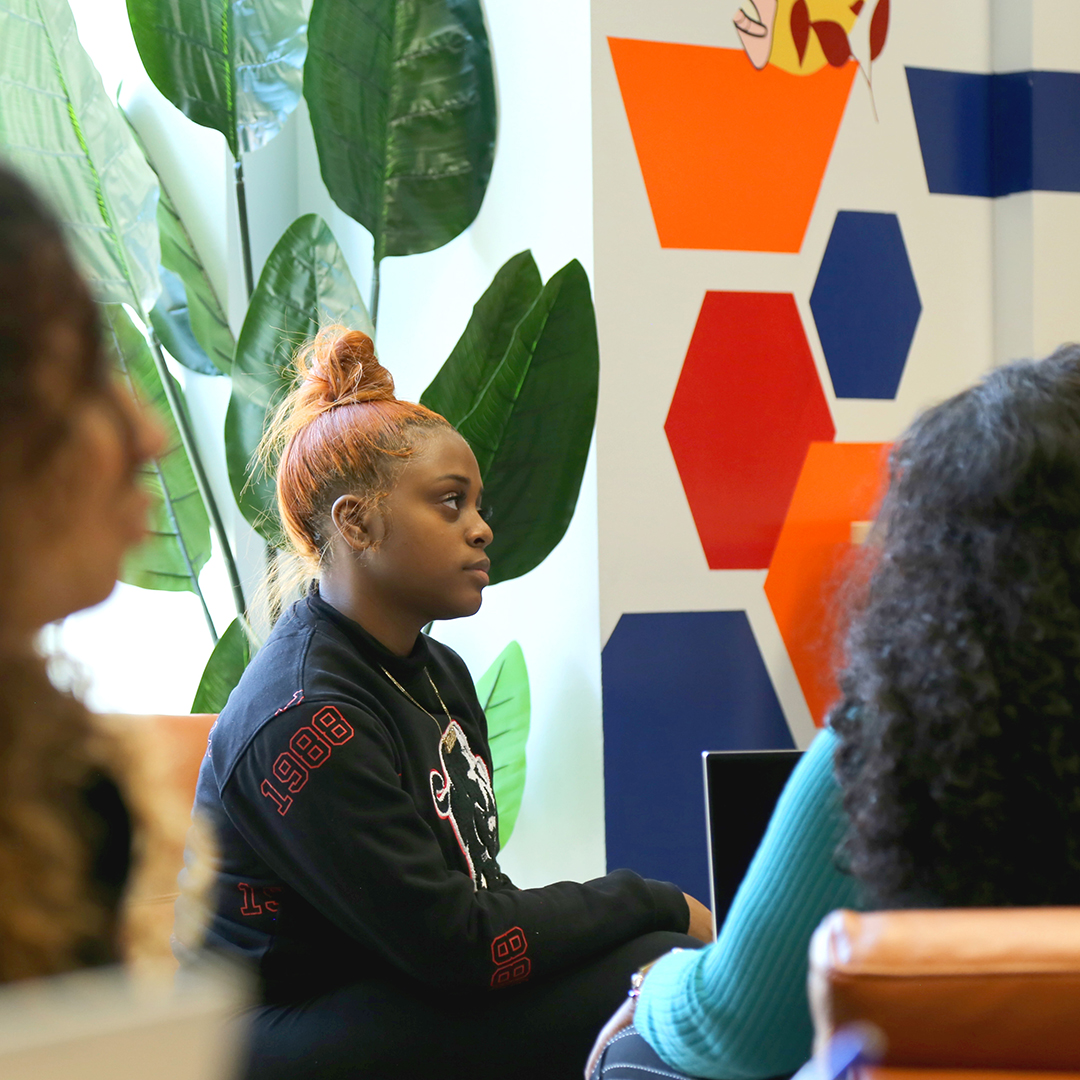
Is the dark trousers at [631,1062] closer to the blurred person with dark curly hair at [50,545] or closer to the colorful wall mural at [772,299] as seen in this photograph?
the blurred person with dark curly hair at [50,545]

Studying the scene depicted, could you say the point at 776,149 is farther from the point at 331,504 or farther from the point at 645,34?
the point at 331,504

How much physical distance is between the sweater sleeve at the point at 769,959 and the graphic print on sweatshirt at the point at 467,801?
20.8 inches

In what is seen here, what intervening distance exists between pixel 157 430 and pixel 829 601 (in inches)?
85.2

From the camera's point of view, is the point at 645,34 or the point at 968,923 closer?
the point at 968,923

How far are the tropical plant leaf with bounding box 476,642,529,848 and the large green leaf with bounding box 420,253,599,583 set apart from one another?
0.65 feet

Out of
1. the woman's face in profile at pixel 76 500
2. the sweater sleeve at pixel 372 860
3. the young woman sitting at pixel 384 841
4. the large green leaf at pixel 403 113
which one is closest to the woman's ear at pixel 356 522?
the young woman sitting at pixel 384 841

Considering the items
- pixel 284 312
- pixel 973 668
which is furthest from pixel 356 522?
pixel 973 668

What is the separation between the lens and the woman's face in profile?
1.40 ft

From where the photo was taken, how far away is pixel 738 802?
5.93 feet

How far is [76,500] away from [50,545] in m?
0.02

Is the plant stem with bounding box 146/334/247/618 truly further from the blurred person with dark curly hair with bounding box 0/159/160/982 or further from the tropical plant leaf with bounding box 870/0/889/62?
A: the blurred person with dark curly hair with bounding box 0/159/160/982

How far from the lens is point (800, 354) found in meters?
2.52

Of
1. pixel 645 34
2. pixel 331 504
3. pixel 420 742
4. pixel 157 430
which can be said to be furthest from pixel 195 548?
pixel 157 430

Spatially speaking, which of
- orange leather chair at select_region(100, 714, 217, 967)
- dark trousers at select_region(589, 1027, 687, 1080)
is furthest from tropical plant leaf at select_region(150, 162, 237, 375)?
orange leather chair at select_region(100, 714, 217, 967)
